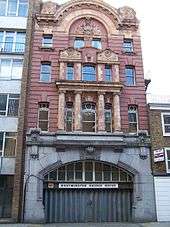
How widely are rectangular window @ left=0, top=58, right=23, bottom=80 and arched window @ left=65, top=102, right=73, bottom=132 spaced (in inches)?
195

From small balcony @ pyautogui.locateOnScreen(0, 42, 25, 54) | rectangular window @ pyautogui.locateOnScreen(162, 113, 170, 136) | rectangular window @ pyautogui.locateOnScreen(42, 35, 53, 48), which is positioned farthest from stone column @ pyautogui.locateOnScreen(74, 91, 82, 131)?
rectangular window @ pyautogui.locateOnScreen(162, 113, 170, 136)

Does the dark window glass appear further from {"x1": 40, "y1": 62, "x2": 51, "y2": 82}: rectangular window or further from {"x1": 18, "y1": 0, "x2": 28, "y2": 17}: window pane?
{"x1": 18, "y1": 0, "x2": 28, "y2": 17}: window pane

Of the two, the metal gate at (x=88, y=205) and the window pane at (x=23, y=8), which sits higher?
the window pane at (x=23, y=8)

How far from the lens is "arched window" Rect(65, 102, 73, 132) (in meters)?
27.6

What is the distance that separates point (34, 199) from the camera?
82.2 ft

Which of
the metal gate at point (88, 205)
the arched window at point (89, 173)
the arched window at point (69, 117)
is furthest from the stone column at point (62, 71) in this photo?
the metal gate at point (88, 205)

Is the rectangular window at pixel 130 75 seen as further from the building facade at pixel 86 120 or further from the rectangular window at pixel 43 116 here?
the rectangular window at pixel 43 116

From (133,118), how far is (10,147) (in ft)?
33.5

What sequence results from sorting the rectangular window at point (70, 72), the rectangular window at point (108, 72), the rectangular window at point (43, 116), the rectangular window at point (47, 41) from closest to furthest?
the rectangular window at point (43, 116) < the rectangular window at point (70, 72) < the rectangular window at point (108, 72) < the rectangular window at point (47, 41)

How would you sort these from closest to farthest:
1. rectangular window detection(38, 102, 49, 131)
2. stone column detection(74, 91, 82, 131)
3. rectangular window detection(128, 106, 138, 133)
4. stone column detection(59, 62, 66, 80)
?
stone column detection(74, 91, 82, 131)
rectangular window detection(38, 102, 49, 131)
rectangular window detection(128, 106, 138, 133)
stone column detection(59, 62, 66, 80)

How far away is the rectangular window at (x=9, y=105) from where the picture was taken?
28.0 metres

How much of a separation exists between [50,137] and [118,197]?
22.9 ft

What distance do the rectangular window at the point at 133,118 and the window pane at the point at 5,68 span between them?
1062cm

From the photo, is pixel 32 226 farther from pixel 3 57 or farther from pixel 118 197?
pixel 3 57
